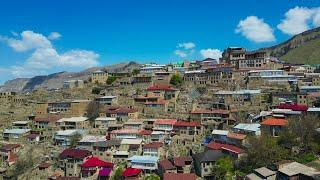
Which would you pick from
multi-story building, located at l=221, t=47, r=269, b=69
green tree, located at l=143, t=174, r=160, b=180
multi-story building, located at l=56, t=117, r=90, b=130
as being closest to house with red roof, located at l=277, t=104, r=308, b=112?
multi-story building, located at l=221, t=47, r=269, b=69

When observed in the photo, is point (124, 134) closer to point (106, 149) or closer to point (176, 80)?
point (106, 149)

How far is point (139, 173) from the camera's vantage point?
2084 inches

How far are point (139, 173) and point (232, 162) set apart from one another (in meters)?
12.3

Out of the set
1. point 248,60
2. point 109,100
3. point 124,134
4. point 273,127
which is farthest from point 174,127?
point 248,60

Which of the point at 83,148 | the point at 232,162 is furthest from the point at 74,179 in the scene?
the point at 232,162

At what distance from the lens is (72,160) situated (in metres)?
57.5

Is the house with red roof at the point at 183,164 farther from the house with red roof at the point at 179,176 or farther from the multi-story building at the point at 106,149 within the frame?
the multi-story building at the point at 106,149

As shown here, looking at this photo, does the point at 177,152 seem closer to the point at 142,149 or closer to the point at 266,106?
the point at 142,149

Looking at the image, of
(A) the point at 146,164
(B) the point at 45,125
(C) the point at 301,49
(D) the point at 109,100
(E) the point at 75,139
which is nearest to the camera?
(A) the point at 146,164

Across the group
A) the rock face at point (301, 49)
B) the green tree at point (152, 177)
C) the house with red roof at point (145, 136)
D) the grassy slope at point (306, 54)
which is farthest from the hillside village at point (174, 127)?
the rock face at point (301, 49)

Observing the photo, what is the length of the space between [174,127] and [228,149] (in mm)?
13011

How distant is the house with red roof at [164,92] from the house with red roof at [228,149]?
20.9 meters

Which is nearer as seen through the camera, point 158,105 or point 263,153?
point 263,153

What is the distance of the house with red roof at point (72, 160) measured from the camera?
57.4m
